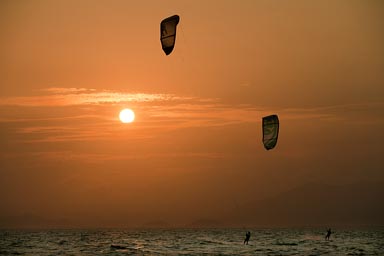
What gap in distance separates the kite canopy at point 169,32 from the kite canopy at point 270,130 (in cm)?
1292

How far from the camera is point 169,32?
39.2 meters

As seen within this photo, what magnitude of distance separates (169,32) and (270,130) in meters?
13.7

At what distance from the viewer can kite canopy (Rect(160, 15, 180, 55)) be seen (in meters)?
38.9

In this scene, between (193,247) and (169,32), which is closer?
(169,32)

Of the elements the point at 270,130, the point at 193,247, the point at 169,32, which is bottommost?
the point at 193,247

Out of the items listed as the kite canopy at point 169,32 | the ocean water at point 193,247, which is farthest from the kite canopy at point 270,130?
the ocean water at point 193,247

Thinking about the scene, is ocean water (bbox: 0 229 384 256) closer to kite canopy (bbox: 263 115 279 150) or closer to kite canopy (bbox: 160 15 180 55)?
kite canopy (bbox: 263 115 279 150)

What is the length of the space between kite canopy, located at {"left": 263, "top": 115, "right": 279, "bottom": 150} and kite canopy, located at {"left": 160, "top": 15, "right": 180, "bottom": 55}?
42.4 feet

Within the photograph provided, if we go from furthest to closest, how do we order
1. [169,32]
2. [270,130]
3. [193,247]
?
[193,247]
[270,130]
[169,32]

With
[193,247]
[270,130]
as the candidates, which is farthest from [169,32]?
[193,247]

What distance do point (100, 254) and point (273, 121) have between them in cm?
2144

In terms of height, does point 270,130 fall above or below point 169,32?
below

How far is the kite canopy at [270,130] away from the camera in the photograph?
49.2 m

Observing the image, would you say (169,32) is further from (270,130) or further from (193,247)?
(193,247)
